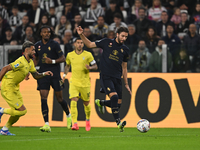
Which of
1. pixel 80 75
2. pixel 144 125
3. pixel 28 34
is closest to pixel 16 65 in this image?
pixel 80 75

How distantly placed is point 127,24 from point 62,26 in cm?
260

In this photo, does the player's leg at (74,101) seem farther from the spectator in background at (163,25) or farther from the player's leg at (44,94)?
the spectator in background at (163,25)

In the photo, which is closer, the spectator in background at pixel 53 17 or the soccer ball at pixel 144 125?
the soccer ball at pixel 144 125

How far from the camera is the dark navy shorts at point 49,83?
10594mm

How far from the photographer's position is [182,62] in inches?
509

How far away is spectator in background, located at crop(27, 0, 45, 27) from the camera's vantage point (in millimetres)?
17188

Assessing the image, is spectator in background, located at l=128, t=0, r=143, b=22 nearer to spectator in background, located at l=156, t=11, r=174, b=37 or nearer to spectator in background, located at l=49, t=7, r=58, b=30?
spectator in background, located at l=156, t=11, r=174, b=37

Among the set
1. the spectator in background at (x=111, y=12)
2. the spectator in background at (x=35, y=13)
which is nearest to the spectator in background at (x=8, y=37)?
the spectator in background at (x=35, y=13)

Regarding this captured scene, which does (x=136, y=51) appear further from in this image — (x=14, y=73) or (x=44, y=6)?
(x=44, y=6)

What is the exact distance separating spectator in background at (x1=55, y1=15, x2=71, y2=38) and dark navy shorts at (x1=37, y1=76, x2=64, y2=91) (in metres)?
5.80

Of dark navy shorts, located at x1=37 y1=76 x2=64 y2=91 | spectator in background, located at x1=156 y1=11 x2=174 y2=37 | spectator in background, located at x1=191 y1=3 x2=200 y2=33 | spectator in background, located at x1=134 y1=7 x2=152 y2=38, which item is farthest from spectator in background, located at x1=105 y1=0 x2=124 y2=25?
dark navy shorts, located at x1=37 y1=76 x2=64 y2=91

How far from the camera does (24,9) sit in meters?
18.7

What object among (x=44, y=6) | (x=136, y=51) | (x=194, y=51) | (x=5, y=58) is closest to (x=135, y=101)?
(x=136, y=51)

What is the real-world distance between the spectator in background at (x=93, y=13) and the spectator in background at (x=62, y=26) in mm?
857
